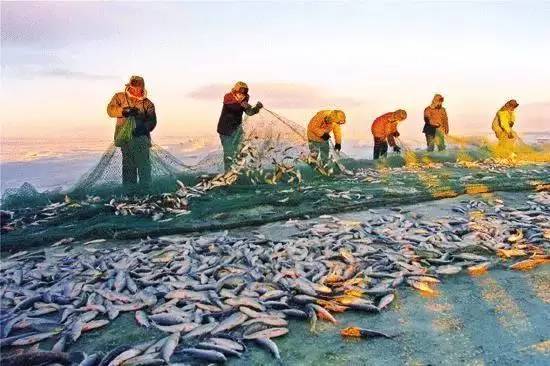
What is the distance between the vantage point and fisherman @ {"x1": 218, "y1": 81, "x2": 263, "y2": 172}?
8.98 metres

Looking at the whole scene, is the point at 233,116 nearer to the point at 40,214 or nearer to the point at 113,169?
the point at 113,169

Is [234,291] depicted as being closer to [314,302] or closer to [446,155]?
[314,302]

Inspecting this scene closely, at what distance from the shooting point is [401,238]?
5.42 meters

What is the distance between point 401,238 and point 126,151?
498 cm

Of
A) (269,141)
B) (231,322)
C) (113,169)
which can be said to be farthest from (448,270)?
(113,169)

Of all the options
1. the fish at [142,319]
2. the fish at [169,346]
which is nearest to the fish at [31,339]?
the fish at [142,319]

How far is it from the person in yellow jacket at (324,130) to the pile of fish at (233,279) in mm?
4065

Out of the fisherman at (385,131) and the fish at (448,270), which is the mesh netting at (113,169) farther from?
the fisherman at (385,131)

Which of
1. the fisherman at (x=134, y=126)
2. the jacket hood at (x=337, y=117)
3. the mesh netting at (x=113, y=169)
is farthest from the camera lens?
the jacket hood at (x=337, y=117)

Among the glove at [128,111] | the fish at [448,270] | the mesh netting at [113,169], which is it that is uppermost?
the glove at [128,111]

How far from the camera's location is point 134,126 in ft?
27.3

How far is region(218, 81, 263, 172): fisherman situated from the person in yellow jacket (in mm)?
1519

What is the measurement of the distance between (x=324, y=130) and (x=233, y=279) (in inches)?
259

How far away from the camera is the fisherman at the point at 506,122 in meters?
14.8
